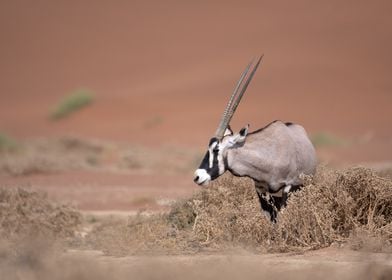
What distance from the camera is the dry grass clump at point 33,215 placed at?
10641 millimetres

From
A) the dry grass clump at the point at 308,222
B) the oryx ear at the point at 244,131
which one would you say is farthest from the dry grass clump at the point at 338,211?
the oryx ear at the point at 244,131

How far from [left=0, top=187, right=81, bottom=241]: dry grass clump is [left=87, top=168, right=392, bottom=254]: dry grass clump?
1.56 metres

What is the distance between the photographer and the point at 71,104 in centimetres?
3728

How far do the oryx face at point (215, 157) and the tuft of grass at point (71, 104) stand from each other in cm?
2891

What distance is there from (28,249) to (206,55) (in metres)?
36.8

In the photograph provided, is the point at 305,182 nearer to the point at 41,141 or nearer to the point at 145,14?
the point at 41,141

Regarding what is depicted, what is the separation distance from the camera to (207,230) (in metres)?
9.27

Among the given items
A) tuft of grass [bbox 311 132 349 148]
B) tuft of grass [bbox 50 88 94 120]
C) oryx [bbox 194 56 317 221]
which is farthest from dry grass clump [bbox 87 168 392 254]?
tuft of grass [bbox 50 88 94 120]

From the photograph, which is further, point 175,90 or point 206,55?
point 206,55

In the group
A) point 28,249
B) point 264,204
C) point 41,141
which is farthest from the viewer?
point 41,141

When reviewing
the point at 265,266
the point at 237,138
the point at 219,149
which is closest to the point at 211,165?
the point at 219,149

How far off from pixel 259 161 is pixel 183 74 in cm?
3300

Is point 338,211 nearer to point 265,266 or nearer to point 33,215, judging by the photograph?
point 265,266

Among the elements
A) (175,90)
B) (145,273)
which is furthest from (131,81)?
(145,273)
